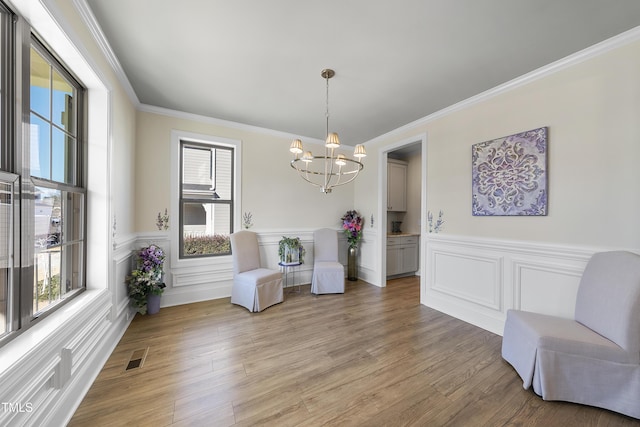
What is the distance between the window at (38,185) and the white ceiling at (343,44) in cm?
62

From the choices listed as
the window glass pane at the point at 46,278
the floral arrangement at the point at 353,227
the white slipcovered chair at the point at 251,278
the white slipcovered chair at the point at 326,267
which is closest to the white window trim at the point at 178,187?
the white slipcovered chair at the point at 251,278

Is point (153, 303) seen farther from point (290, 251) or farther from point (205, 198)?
point (290, 251)


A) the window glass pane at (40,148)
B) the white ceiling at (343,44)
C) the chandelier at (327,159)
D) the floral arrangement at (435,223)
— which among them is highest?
the white ceiling at (343,44)

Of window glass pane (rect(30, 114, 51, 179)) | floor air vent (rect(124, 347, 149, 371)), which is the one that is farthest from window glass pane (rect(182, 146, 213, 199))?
floor air vent (rect(124, 347, 149, 371))

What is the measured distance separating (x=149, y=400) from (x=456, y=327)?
3.01 meters

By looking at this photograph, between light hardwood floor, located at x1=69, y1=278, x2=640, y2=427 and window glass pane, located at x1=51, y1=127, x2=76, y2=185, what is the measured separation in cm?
158

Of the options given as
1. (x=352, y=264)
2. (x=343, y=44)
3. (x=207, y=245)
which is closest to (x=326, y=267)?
(x=352, y=264)

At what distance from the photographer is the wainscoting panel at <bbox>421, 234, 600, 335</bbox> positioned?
218cm

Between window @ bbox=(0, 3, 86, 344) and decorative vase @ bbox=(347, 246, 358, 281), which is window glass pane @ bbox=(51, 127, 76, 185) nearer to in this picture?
window @ bbox=(0, 3, 86, 344)

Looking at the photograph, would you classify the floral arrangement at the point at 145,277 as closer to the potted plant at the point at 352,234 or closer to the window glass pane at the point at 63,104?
the window glass pane at the point at 63,104

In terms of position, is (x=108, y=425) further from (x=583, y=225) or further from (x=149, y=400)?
(x=583, y=225)

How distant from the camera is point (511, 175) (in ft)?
8.26

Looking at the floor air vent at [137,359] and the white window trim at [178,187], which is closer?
the floor air vent at [137,359]

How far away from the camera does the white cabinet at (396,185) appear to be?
16.8 ft
